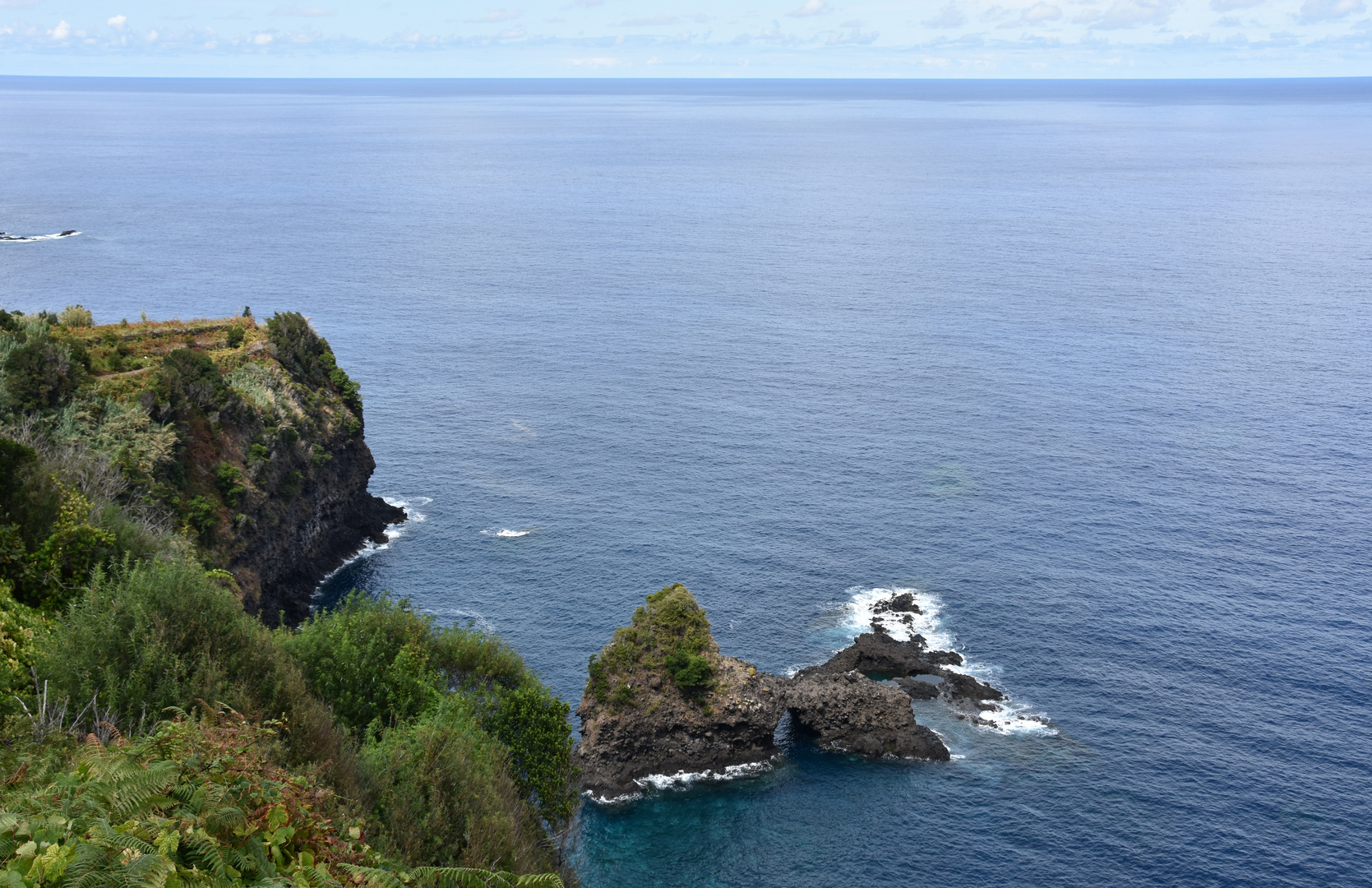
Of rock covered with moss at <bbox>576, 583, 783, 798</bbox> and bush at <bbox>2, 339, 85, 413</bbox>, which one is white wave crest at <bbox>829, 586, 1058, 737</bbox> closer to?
rock covered with moss at <bbox>576, 583, 783, 798</bbox>

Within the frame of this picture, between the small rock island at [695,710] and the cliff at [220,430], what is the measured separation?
2755 centimetres

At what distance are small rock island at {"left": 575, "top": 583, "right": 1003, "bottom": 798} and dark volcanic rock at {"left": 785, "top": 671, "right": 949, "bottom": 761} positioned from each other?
0.06 m

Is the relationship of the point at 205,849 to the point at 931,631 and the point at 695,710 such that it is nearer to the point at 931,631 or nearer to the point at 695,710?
the point at 695,710

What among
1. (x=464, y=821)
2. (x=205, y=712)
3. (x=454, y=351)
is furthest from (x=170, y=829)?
(x=454, y=351)

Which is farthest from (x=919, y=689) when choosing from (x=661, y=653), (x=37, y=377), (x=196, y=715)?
(x=37, y=377)

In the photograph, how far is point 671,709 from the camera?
77688mm

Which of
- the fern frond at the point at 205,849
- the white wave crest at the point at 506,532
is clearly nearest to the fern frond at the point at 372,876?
the fern frond at the point at 205,849

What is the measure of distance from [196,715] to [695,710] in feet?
173

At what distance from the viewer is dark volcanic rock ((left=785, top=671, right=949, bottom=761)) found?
7694 cm

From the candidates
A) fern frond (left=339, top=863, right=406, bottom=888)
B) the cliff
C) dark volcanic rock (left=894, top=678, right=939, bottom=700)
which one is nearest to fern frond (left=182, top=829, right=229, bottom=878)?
fern frond (left=339, top=863, right=406, bottom=888)

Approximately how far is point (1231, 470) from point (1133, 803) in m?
64.0

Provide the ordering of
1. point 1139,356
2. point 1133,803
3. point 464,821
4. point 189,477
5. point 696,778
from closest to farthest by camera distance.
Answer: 1. point 464,821
2. point 1133,803
3. point 696,778
4. point 189,477
5. point 1139,356

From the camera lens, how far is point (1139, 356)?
527 ft

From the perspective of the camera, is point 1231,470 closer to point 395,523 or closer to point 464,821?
point 395,523
